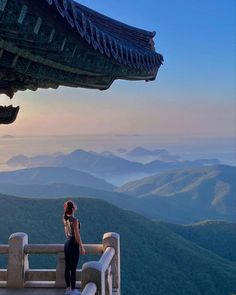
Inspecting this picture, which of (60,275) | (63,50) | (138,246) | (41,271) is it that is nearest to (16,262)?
(41,271)

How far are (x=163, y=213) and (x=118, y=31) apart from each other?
150 meters

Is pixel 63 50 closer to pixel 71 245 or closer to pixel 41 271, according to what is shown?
Answer: pixel 71 245

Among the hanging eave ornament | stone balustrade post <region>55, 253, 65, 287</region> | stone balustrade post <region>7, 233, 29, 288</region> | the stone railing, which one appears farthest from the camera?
stone balustrade post <region>7, 233, 29, 288</region>

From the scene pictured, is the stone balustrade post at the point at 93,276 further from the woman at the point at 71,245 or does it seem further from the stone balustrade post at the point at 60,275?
the stone balustrade post at the point at 60,275

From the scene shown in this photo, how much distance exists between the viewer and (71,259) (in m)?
9.09

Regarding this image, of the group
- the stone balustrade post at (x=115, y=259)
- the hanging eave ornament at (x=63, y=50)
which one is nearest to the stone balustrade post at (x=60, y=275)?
the stone balustrade post at (x=115, y=259)

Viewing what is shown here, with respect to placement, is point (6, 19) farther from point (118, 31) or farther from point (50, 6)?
point (118, 31)

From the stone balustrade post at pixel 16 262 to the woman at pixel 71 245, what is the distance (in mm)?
1375

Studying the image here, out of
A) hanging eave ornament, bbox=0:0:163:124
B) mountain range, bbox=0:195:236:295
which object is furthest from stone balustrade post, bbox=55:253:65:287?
mountain range, bbox=0:195:236:295

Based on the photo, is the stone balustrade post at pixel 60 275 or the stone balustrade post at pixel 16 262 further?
the stone balustrade post at pixel 16 262

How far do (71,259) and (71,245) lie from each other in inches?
13.6

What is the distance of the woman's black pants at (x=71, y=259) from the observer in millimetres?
8906

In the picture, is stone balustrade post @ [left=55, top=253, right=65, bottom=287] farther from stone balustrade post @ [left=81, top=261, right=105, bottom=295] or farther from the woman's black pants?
stone balustrade post @ [left=81, top=261, right=105, bottom=295]

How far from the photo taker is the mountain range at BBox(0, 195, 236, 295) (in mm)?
47469
